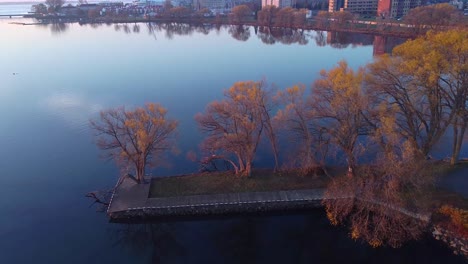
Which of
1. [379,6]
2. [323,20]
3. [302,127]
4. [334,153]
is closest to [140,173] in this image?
[302,127]

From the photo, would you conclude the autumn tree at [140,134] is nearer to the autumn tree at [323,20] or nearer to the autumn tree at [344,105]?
the autumn tree at [344,105]

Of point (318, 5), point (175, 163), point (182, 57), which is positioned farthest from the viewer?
point (318, 5)

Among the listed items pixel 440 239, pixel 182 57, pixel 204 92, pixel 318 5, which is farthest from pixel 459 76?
pixel 318 5

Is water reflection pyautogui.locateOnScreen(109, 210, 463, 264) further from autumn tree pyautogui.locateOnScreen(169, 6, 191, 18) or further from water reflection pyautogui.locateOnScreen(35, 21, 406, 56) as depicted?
autumn tree pyautogui.locateOnScreen(169, 6, 191, 18)

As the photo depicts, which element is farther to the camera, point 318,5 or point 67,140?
point 318,5

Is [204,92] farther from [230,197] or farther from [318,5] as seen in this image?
[318,5]

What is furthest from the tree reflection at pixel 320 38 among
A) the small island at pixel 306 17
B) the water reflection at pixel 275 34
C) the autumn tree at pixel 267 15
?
the autumn tree at pixel 267 15
